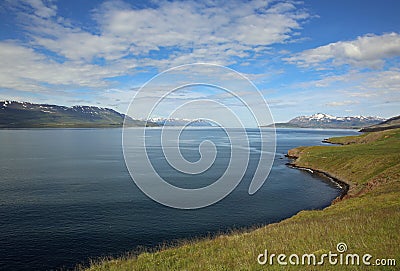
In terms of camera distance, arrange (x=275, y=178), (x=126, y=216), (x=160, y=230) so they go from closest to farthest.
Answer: (x=160, y=230) < (x=126, y=216) < (x=275, y=178)

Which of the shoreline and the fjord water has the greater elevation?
the shoreline

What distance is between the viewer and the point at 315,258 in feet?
48.8

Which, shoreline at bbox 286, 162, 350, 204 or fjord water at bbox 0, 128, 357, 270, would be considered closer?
fjord water at bbox 0, 128, 357, 270

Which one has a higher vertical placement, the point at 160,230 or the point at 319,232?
the point at 319,232

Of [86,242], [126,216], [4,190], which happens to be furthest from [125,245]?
[4,190]

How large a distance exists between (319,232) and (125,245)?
88.9 feet

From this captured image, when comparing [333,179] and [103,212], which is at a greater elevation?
[333,179]

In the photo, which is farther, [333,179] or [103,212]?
[333,179]

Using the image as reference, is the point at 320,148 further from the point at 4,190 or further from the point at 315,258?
the point at 315,258

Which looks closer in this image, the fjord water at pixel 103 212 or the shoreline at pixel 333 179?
the fjord water at pixel 103 212

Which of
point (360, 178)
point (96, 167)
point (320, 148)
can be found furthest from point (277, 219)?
point (320, 148)

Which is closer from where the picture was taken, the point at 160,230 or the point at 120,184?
the point at 160,230

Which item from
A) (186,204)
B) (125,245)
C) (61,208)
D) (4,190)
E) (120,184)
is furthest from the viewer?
(120,184)

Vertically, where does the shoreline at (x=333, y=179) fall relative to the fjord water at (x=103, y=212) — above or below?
above
